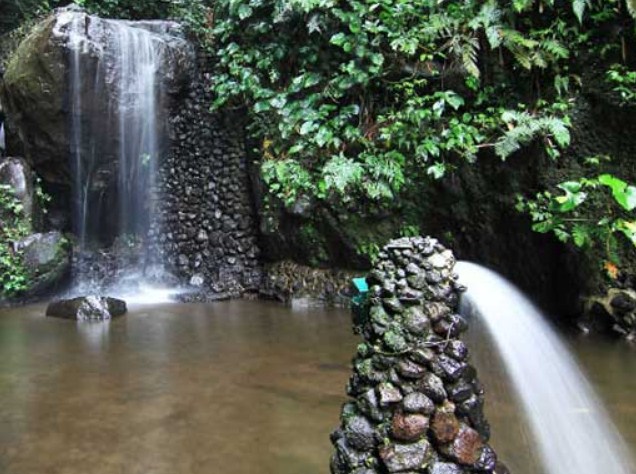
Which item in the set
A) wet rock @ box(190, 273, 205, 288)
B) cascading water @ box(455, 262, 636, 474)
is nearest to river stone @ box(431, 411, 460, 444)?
cascading water @ box(455, 262, 636, 474)

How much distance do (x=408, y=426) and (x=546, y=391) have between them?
1.87m

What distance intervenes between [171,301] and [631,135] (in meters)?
6.18

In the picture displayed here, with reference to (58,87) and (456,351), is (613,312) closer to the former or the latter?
(456,351)

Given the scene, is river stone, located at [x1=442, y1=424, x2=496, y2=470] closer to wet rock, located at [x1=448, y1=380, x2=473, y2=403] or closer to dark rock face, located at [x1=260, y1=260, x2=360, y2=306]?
wet rock, located at [x1=448, y1=380, x2=473, y2=403]

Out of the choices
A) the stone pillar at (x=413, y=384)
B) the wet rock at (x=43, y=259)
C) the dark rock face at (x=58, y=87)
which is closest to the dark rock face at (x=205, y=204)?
the dark rock face at (x=58, y=87)

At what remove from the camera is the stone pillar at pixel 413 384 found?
2164 millimetres

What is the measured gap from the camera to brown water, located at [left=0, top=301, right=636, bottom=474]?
3.36 metres

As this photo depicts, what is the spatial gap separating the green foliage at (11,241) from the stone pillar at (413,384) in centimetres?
717

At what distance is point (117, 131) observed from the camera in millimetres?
9469

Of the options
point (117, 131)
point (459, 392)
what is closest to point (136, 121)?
point (117, 131)

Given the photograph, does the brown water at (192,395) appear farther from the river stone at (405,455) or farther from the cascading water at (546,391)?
the river stone at (405,455)

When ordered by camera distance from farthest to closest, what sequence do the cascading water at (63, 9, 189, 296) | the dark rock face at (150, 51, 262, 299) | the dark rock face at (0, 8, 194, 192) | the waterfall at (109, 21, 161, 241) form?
the waterfall at (109, 21, 161, 241) → the dark rock face at (150, 51, 262, 299) → the cascading water at (63, 9, 189, 296) → the dark rock face at (0, 8, 194, 192)

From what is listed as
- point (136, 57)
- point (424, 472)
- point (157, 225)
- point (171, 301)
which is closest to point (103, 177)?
point (157, 225)

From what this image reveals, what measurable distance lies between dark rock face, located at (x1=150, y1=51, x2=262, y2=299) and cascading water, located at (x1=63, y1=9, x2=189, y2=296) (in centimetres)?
30
